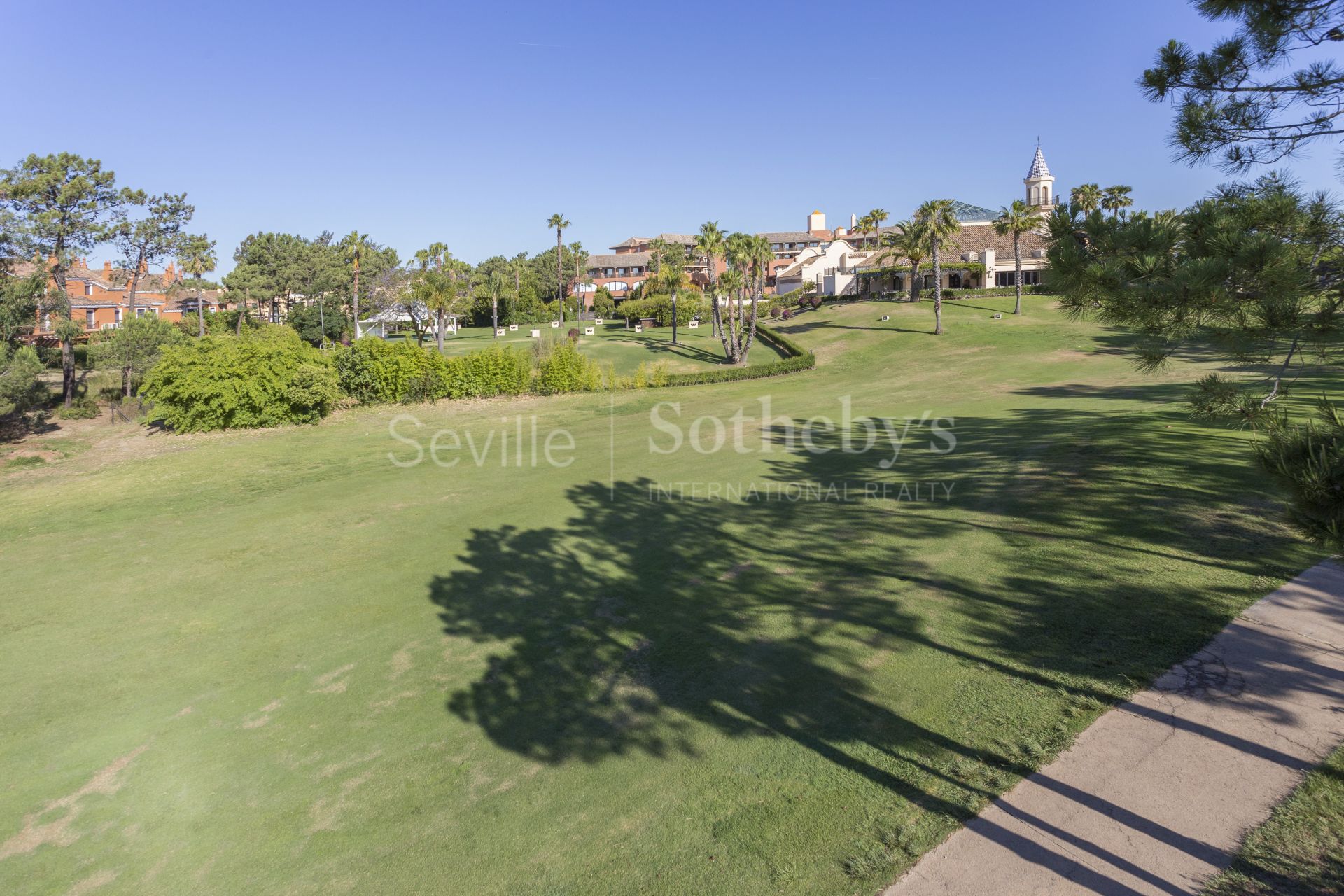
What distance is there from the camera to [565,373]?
3878cm

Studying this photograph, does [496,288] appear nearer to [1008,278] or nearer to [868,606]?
[1008,278]

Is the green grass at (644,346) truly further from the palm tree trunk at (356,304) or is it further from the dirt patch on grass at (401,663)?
the dirt patch on grass at (401,663)

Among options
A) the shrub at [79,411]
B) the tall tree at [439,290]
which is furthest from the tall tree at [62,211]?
the tall tree at [439,290]

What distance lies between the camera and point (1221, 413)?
Result: 8500mm

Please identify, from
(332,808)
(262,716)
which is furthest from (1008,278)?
(332,808)

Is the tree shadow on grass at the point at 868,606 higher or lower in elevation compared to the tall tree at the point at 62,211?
lower

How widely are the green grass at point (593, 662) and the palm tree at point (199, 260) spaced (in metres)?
39.5

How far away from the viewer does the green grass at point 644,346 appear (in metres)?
46.6

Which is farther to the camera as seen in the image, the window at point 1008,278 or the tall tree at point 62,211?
the window at point 1008,278

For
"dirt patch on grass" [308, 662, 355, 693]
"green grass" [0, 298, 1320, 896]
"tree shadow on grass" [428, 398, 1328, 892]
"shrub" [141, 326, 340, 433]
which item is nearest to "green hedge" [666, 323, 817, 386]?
"shrub" [141, 326, 340, 433]

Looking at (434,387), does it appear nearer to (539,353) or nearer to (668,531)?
(539,353)

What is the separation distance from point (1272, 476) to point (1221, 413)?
445 cm

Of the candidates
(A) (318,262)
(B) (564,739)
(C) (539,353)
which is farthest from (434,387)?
(A) (318,262)

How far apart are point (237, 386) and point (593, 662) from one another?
27795 millimetres
